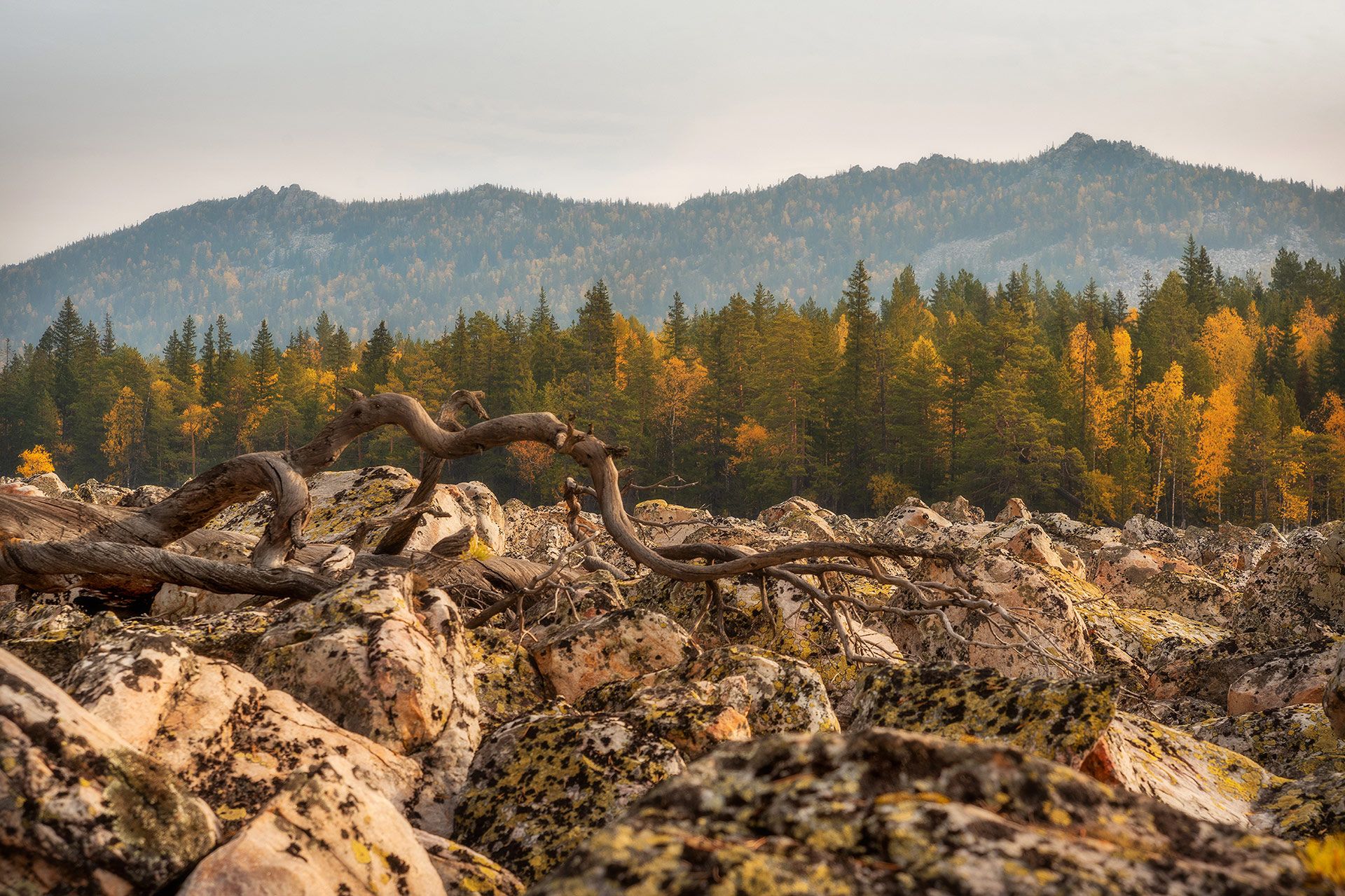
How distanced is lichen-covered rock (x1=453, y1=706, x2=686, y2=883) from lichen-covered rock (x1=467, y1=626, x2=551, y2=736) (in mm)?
1195

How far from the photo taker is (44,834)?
3.38 m

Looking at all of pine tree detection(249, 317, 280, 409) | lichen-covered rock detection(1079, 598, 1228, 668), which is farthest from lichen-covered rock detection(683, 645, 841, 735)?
pine tree detection(249, 317, 280, 409)

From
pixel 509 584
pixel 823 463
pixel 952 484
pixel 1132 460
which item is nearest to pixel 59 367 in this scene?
pixel 823 463

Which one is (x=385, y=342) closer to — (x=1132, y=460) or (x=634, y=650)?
(x=1132, y=460)

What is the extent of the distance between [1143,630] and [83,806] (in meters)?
11.8

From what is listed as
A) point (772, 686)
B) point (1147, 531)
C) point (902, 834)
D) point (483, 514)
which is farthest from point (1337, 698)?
point (1147, 531)

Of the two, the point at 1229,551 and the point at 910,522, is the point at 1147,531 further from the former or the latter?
the point at 910,522

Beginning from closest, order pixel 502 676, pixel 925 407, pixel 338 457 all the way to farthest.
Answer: pixel 502 676 < pixel 338 457 < pixel 925 407

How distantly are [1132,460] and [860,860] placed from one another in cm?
7604

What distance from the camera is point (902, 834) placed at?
2.77 meters

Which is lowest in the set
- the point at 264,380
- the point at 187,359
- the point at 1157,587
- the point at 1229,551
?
the point at 1229,551

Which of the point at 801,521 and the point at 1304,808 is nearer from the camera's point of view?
the point at 1304,808

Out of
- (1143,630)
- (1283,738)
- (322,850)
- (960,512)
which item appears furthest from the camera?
(960,512)

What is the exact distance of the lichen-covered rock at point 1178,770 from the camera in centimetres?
509
